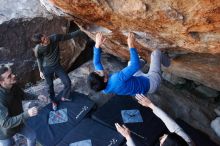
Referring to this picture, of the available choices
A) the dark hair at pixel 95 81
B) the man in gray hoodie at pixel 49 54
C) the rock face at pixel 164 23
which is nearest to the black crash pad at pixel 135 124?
the man in gray hoodie at pixel 49 54

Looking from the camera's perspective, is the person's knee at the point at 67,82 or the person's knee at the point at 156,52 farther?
the person's knee at the point at 67,82

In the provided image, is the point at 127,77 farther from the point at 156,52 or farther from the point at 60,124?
the point at 60,124

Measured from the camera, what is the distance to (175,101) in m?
7.18

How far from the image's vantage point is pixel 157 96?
7348mm

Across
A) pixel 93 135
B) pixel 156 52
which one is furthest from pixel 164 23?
pixel 93 135

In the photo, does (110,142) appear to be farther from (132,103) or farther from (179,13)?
(179,13)

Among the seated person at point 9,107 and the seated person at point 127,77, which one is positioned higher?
the seated person at point 127,77

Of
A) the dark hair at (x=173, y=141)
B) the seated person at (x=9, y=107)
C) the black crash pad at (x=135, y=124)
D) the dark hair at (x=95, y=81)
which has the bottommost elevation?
the black crash pad at (x=135, y=124)

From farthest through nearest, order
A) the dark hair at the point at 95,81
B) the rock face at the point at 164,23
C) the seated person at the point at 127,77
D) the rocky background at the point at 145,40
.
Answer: the seated person at the point at 127,77 → the dark hair at the point at 95,81 → the rocky background at the point at 145,40 → the rock face at the point at 164,23

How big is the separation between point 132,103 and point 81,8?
8.96 feet

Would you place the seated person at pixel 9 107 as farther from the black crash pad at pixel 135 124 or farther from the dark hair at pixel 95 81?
the black crash pad at pixel 135 124

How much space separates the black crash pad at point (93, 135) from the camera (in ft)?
19.5

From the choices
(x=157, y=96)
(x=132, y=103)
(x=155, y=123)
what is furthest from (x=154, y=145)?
(x=157, y=96)

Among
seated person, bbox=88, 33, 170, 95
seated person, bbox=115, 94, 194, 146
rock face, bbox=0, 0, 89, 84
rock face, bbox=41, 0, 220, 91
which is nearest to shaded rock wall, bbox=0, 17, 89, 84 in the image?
rock face, bbox=0, 0, 89, 84
